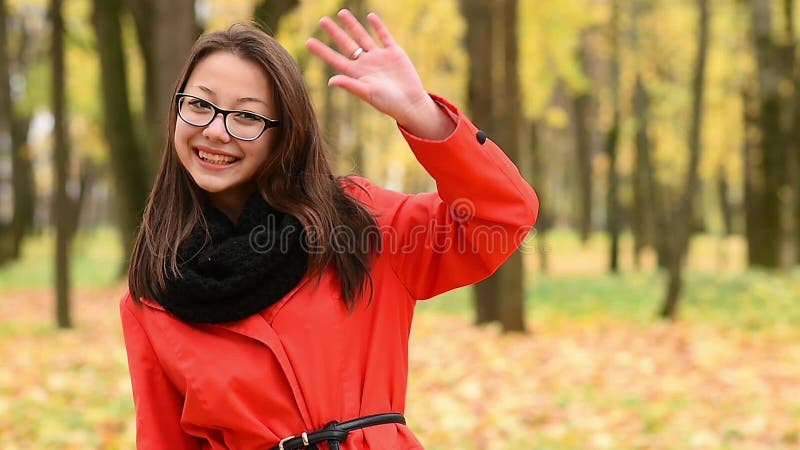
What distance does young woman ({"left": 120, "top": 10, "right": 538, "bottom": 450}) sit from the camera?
1.97m

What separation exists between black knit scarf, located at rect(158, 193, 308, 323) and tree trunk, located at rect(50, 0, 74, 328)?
27.2 ft

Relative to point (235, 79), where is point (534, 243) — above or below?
below

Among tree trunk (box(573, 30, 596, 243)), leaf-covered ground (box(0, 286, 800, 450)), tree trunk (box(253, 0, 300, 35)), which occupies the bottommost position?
leaf-covered ground (box(0, 286, 800, 450))

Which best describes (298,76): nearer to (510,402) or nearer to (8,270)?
(510,402)

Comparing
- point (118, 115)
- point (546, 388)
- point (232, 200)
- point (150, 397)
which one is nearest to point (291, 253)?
point (232, 200)

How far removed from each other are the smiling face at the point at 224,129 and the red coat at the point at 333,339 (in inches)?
12.2

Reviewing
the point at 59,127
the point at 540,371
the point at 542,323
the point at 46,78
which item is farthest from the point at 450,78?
the point at 540,371

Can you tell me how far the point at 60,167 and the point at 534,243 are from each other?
7.94 metres

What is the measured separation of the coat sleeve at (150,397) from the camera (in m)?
2.11

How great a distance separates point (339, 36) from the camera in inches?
80.0

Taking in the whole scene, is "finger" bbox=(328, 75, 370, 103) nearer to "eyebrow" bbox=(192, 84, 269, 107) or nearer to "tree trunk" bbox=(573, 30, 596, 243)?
"eyebrow" bbox=(192, 84, 269, 107)

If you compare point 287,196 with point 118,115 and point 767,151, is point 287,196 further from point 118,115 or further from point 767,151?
point 767,151

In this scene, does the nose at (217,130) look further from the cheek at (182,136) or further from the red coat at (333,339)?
A: the red coat at (333,339)

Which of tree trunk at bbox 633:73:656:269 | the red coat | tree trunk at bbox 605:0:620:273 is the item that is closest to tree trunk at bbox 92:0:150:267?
tree trunk at bbox 633:73:656:269
